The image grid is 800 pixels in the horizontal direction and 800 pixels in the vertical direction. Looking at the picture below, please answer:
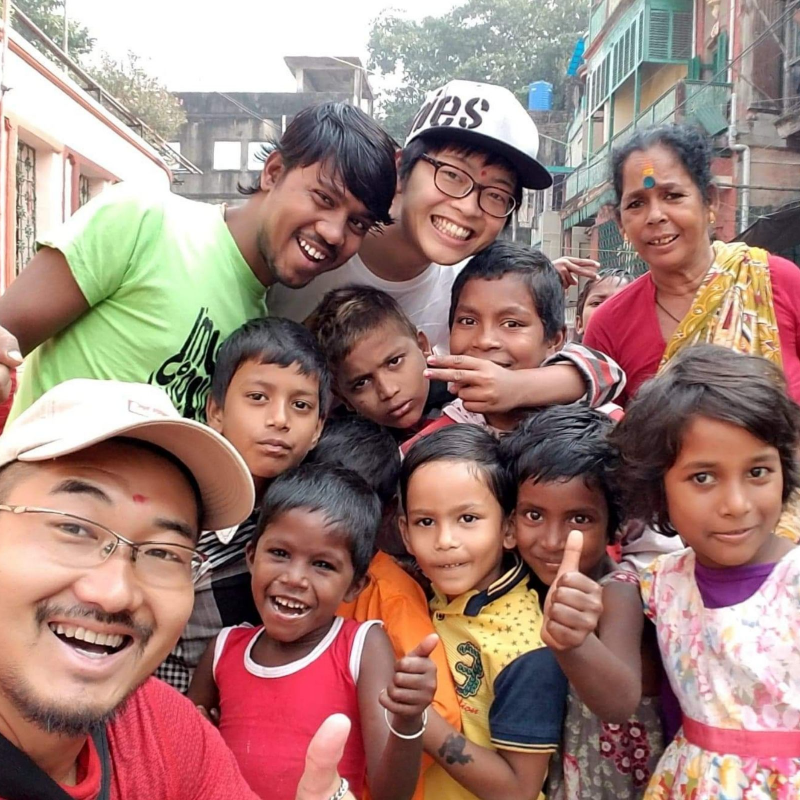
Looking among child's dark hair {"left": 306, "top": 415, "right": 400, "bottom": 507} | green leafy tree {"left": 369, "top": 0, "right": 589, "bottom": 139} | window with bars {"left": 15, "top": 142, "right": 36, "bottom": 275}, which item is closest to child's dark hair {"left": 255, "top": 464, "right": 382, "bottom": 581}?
child's dark hair {"left": 306, "top": 415, "right": 400, "bottom": 507}

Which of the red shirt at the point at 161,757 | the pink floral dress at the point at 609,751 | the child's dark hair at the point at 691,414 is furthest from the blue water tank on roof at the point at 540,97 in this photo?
the red shirt at the point at 161,757

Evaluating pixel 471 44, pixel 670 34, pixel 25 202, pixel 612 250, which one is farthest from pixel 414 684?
pixel 471 44

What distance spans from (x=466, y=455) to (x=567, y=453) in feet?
0.89

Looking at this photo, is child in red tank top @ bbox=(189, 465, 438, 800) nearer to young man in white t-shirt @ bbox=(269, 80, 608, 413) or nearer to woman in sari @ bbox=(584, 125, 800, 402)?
young man in white t-shirt @ bbox=(269, 80, 608, 413)

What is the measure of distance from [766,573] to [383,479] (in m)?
1.07

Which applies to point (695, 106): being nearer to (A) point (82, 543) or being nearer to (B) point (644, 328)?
(B) point (644, 328)

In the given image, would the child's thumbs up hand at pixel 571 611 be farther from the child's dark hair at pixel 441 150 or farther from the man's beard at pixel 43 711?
the child's dark hair at pixel 441 150

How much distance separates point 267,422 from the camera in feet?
7.59

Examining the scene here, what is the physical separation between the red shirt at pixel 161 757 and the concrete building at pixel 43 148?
7.10m

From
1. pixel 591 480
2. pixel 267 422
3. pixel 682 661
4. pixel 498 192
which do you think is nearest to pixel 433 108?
pixel 498 192

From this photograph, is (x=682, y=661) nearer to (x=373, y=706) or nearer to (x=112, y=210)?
(x=373, y=706)

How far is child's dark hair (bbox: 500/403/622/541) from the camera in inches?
80.6

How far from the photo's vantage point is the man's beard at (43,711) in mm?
1251

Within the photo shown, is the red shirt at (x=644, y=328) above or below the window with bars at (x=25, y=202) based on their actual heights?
below
